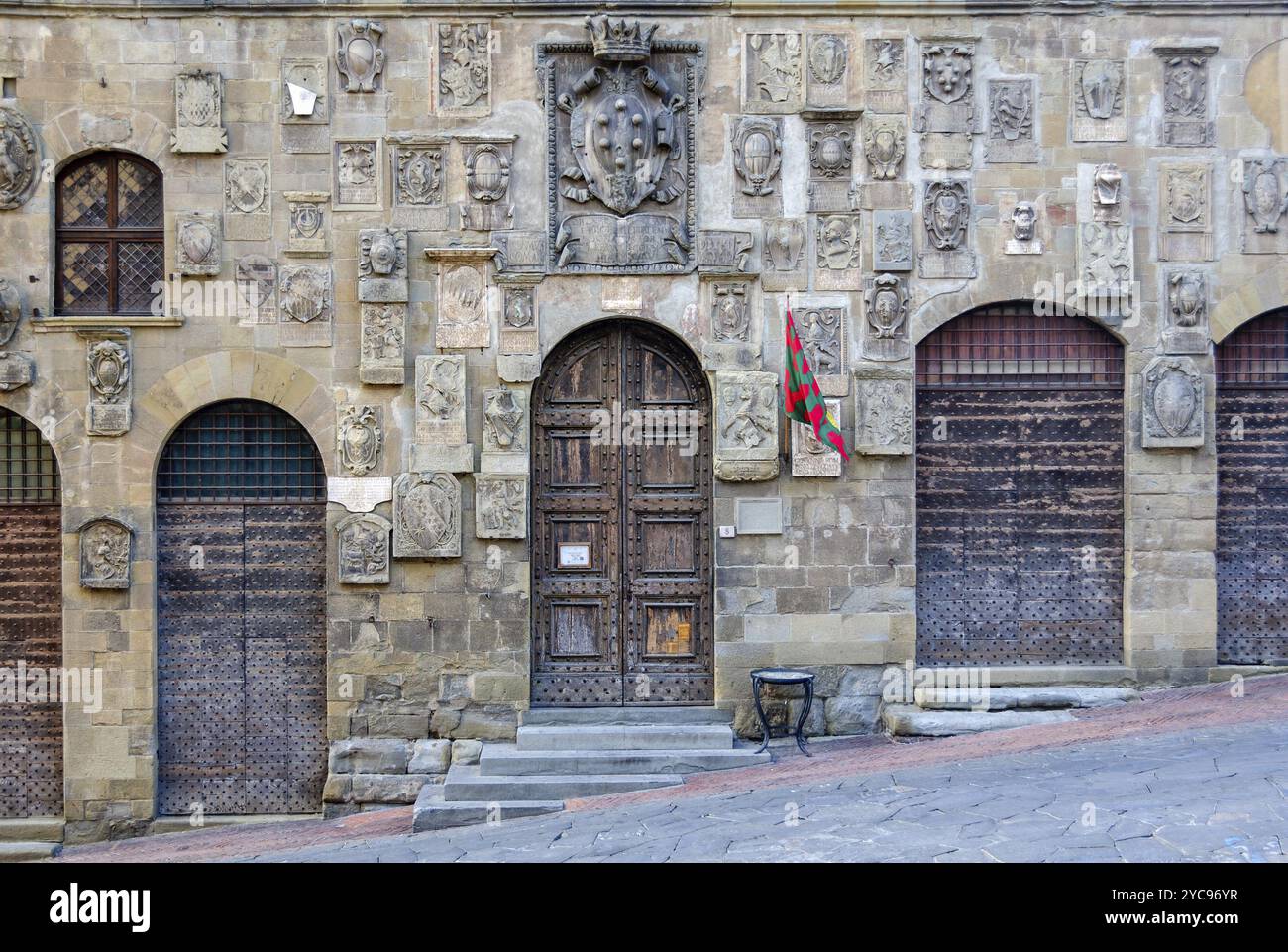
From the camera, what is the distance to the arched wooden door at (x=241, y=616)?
1125cm

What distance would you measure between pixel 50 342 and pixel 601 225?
16.3 feet

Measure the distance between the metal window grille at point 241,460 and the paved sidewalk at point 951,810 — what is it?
294 centimetres

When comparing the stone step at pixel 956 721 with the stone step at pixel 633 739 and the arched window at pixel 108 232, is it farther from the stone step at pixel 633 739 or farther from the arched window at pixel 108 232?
the arched window at pixel 108 232

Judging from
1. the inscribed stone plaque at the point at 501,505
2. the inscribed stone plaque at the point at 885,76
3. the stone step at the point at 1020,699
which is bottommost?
the stone step at the point at 1020,699

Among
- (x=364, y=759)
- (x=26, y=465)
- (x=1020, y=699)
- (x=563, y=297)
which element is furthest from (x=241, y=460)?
(x=1020, y=699)

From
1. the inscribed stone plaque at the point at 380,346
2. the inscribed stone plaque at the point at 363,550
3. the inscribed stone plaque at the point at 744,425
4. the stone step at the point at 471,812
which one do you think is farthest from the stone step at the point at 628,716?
the inscribed stone plaque at the point at 380,346

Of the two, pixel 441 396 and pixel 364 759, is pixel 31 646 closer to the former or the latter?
pixel 364 759

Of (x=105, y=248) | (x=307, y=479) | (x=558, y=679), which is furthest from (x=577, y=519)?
(x=105, y=248)

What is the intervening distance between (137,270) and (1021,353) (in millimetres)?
8018

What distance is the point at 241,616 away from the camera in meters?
11.3

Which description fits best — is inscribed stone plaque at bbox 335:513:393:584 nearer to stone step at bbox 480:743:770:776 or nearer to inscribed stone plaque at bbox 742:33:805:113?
stone step at bbox 480:743:770:776

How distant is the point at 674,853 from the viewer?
811cm

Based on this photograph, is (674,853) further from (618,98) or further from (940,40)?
(940,40)

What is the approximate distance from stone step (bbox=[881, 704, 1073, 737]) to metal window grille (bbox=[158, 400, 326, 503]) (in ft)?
18.0
